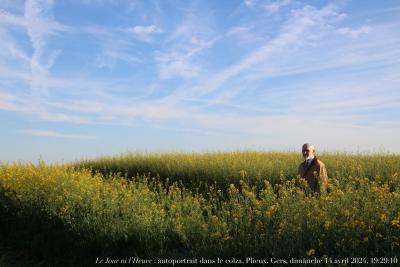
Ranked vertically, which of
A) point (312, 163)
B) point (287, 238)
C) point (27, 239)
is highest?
point (312, 163)

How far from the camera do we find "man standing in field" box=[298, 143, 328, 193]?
31.7 ft

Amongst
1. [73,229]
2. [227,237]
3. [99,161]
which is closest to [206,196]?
[73,229]

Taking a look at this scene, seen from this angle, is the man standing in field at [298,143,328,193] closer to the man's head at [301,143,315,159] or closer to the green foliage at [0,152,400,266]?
the man's head at [301,143,315,159]

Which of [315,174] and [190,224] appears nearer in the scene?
[190,224]

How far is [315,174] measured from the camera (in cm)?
966

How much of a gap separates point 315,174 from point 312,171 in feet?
0.44

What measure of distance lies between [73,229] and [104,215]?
64 cm

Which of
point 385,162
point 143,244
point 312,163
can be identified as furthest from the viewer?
point 385,162

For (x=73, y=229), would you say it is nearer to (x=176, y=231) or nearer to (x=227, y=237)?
(x=176, y=231)

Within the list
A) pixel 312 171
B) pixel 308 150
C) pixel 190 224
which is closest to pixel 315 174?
pixel 312 171

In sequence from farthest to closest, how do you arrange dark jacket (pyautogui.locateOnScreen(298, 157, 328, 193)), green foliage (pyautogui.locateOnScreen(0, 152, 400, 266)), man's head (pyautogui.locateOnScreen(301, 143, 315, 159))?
1. man's head (pyautogui.locateOnScreen(301, 143, 315, 159))
2. dark jacket (pyautogui.locateOnScreen(298, 157, 328, 193))
3. green foliage (pyautogui.locateOnScreen(0, 152, 400, 266))

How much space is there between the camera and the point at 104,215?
8.91 m

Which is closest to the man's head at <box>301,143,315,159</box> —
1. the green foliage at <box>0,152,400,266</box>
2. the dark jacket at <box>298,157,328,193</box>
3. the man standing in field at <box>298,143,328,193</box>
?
the man standing in field at <box>298,143,328,193</box>

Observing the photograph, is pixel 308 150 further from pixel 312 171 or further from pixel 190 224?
pixel 190 224
